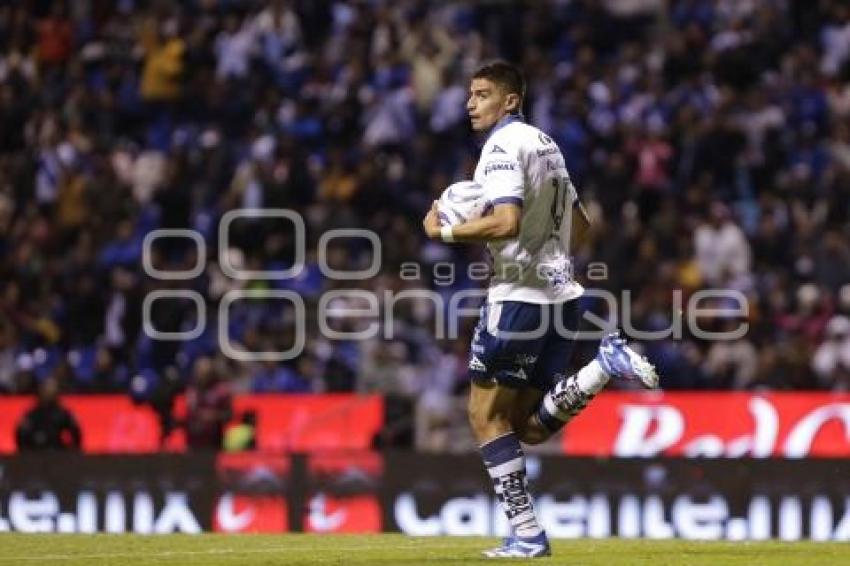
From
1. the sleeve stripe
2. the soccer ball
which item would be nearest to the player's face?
the soccer ball

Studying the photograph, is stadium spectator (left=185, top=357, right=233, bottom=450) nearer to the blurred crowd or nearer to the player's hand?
the blurred crowd

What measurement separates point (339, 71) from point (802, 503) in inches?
375

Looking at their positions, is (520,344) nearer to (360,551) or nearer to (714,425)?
(360,551)

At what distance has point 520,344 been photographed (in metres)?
10.3

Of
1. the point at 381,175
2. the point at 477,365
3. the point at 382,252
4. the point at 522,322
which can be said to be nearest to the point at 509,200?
the point at 522,322

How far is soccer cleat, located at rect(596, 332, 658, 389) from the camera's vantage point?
396 inches

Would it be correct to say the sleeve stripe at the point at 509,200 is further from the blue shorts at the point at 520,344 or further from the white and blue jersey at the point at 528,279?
the blue shorts at the point at 520,344

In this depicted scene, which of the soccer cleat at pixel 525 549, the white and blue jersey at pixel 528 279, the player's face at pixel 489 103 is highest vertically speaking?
the player's face at pixel 489 103

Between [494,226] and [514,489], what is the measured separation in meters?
1.38

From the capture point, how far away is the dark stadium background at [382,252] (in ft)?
58.1

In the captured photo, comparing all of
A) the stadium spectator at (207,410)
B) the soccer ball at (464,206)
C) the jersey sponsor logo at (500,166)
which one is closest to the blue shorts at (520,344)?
the soccer ball at (464,206)

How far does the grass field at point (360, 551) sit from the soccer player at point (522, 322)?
0.58 meters

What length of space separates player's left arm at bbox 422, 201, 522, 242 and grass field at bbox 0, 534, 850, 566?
1.63 meters

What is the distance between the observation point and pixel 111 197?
75.9 feet
